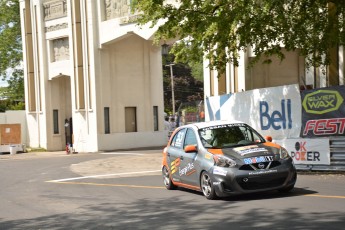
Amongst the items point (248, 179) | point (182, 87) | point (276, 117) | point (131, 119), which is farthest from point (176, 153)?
point (182, 87)

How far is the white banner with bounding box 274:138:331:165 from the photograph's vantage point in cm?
1514

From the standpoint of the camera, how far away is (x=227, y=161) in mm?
10766

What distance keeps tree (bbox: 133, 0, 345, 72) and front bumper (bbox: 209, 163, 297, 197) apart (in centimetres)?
586

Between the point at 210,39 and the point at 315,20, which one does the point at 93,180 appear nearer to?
the point at 210,39

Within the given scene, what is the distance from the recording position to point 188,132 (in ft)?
41.1

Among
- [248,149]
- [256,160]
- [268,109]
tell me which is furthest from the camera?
[268,109]

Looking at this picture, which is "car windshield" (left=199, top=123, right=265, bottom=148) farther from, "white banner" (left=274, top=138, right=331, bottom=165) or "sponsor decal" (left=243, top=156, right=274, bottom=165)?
"white banner" (left=274, top=138, right=331, bottom=165)

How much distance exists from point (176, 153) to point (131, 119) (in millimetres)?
23285

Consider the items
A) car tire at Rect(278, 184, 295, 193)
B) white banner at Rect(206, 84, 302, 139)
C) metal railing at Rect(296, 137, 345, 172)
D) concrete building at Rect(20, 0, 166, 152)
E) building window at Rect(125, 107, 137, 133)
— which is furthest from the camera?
building window at Rect(125, 107, 137, 133)

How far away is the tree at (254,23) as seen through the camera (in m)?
15.8

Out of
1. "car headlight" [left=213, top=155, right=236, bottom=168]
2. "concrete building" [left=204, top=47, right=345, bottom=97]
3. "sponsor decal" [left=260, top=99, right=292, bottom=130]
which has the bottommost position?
"car headlight" [left=213, top=155, right=236, bottom=168]

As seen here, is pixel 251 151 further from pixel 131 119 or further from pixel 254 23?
pixel 131 119

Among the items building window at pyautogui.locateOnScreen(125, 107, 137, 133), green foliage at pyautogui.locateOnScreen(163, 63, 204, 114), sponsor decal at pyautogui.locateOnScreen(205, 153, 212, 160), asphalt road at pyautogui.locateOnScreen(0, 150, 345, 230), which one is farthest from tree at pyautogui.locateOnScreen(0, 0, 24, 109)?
sponsor decal at pyautogui.locateOnScreen(205, 153, 212, 160)

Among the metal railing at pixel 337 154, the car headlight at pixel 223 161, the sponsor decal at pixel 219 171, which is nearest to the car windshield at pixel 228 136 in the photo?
the car headlight at pixel 223 161
